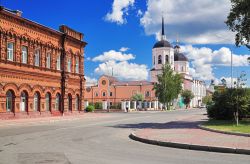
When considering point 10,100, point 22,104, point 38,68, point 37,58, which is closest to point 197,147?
point 10,100

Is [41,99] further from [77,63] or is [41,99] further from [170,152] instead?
[170,152]

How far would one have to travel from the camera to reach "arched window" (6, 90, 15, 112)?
39000 millimetres

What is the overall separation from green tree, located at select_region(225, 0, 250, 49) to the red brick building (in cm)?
2060

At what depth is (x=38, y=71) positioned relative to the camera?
1751 inches

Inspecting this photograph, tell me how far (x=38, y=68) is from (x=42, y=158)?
33.0 m

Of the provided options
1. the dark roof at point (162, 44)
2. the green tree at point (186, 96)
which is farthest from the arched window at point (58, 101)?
the green tree at point (186, 96)

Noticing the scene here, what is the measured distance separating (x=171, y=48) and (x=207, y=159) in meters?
113

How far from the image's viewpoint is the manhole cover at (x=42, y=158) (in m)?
11.7

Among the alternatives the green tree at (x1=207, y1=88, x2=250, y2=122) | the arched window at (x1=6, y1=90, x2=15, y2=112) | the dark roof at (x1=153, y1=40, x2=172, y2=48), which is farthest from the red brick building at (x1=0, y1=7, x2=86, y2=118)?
the dark roof at (x1=153, y1=40, x2=172, y2=48)

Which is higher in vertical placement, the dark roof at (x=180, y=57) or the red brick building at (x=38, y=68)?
the dark roof at (x=180, y=57)

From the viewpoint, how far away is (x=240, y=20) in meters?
28.4

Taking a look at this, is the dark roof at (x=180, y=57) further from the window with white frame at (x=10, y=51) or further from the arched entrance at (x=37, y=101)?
the window with white frame at (x=10, y=51)

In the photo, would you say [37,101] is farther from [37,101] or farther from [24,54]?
[24,54]

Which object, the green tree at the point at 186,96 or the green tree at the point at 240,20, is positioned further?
the green tree at the point at 186,96
